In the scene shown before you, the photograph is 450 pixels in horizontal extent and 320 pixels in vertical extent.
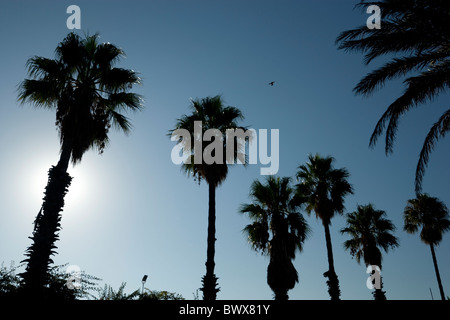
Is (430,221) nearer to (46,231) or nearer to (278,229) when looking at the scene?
(278,229)

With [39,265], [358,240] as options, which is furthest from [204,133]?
[358,240]

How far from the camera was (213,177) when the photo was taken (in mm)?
17281

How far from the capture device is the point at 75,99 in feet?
42.8

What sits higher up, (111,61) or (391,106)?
(111,61)

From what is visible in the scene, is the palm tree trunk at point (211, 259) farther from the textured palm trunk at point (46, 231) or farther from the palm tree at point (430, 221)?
the palm tree at point (430, 221)

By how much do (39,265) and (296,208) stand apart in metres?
16.1

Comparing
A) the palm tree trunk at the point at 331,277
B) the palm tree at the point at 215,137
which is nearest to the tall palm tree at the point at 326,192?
the palm tree trunk at the point at 331,277

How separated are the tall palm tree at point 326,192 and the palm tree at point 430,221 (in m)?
14.0

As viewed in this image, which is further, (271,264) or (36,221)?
(271,264)

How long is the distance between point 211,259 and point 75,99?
9054mm

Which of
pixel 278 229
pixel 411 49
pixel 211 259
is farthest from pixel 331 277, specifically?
pixel 411 49

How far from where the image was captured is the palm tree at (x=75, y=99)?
10996 millimetres

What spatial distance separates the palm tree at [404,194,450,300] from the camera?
31.5m
